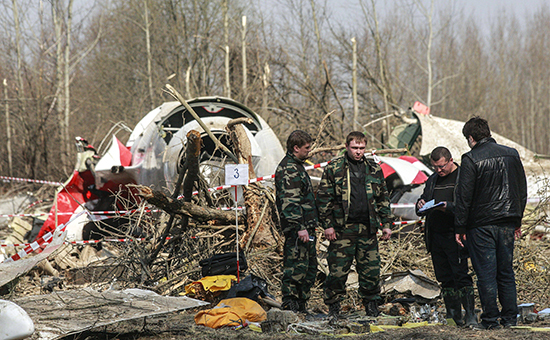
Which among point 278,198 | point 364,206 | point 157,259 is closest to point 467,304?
point 364,206

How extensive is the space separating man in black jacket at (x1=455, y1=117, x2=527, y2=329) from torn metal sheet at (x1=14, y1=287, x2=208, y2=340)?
2.42 m

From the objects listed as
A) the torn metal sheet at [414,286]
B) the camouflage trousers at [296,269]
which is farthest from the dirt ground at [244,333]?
the torn metal sheet at [414,286]

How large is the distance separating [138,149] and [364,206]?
6261 mm

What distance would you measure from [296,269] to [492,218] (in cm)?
200

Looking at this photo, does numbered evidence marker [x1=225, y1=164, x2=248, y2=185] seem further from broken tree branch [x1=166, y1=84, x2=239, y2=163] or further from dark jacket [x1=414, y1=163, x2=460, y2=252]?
dark jacket [x1=414, y1=163, x2=460, y2=252]

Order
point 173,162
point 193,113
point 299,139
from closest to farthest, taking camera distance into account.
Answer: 1. point 299,139
2. point 193,113
3. point 173,162

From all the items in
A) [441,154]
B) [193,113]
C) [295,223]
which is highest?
[193,113]

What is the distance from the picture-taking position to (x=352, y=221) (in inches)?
224

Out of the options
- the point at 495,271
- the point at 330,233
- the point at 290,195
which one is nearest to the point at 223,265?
the point at 290,195

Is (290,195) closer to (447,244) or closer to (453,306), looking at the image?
(447,244)

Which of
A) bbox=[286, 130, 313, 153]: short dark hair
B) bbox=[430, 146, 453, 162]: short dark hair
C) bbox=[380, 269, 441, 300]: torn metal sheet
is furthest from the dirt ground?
bbox=[286, 130, 313, 153]: short dark hair

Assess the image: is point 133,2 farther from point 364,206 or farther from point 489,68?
point 489,68

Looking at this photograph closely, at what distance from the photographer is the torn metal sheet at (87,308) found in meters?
4.30

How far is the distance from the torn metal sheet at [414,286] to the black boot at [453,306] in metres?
1.09
